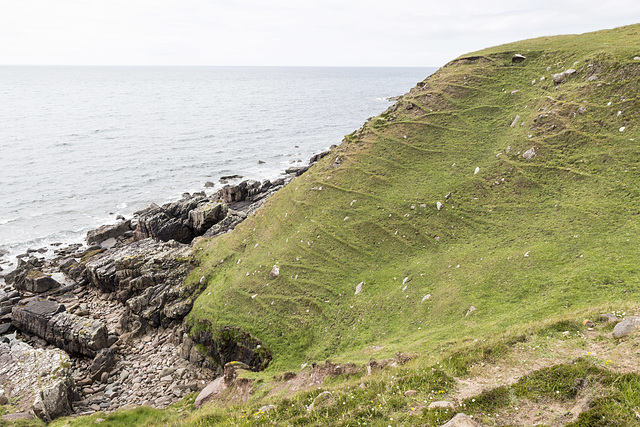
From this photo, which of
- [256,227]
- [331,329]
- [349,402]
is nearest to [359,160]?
[256,227]

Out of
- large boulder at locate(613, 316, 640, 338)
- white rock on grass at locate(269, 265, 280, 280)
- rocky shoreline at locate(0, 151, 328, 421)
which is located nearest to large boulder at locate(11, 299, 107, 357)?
rocky shoreline at locate(0, 151, 328, 421)

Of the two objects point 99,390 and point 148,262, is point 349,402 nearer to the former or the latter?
point 99,390

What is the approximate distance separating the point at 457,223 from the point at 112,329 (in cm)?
3542

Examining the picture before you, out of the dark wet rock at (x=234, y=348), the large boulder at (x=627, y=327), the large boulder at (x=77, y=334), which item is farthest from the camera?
the large boulder at (x=77, y=334)

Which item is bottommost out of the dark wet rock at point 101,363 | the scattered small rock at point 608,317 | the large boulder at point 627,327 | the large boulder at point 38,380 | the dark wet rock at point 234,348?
the dark wet rock at point 101,363

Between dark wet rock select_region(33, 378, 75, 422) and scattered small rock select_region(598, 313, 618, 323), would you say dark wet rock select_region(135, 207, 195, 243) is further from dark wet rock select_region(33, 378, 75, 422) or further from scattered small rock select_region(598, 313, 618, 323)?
scattered small rock select_region(598, 313, 618, 323)

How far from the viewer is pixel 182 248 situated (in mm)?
44375

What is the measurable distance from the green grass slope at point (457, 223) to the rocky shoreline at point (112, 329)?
12.0 feet

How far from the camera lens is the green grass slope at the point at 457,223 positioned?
2386cm

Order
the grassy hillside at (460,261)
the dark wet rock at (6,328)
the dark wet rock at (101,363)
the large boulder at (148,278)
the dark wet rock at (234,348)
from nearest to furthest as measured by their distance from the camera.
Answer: the grassy hillside at (460,261) → the dark wet rock at (234,348) → the dark wet rock at (101,363) → the large boulder at (148,278) → the dark wet rock at (6,328)

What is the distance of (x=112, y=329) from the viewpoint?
37312 mm

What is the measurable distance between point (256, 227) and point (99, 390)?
65.6 ft

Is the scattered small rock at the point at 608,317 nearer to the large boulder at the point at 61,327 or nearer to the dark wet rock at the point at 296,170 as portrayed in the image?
the large boulder at the point at 61,327

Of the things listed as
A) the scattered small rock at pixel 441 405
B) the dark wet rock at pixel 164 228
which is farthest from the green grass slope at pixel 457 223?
the dark wet rock at pixel 164 228
